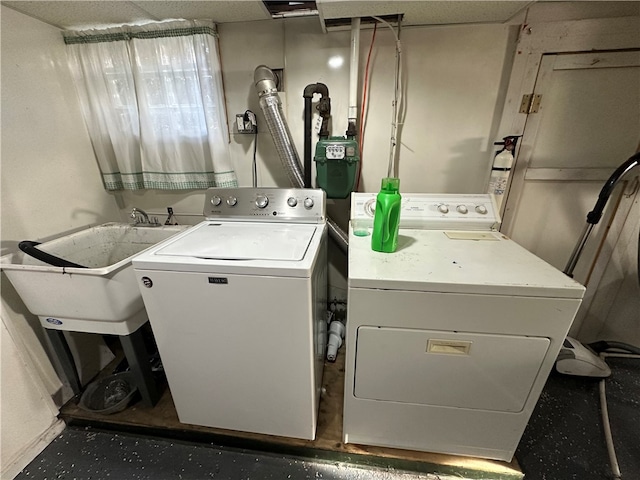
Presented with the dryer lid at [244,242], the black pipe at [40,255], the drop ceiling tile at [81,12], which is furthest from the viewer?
the drop ceiling tile at [81,12]

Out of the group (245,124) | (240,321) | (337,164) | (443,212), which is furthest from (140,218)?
(443,212)

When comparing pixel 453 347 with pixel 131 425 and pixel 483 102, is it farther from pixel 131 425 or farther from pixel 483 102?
pixel 131 425

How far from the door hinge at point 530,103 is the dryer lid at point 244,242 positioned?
1420mm

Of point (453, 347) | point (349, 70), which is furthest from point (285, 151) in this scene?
point (453, 347)

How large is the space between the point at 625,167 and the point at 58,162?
3.09m

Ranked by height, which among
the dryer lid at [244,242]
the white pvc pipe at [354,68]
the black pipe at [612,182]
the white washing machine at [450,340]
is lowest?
the white washing machine at [450,340]

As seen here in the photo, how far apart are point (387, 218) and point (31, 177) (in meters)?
1.89

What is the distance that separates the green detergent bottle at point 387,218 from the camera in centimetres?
105

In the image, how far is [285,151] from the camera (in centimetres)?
159

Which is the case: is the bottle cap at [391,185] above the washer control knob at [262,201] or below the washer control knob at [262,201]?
above

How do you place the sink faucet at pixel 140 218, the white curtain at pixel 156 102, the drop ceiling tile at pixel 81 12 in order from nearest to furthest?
the drop ceiling tile at pixel 81 12 < the white curtain at pixel 156 102 < the sink faucet at pixel 140 218

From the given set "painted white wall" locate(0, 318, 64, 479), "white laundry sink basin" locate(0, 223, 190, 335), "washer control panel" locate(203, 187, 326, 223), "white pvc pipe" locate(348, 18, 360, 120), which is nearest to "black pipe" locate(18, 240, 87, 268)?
"white laundry sink basin" locate(0, 223, 190, 335)

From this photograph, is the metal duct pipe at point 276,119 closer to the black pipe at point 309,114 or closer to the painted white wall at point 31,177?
the black pipe at point 309,114

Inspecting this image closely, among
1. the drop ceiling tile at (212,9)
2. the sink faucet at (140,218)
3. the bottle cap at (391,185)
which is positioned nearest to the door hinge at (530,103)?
the bottle cap at (391,185)
